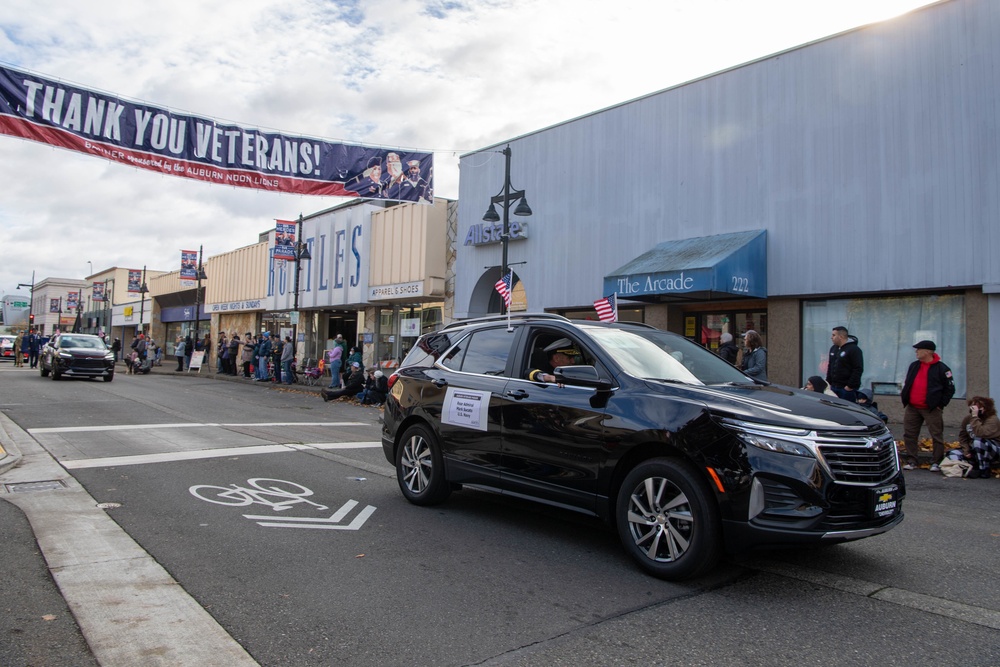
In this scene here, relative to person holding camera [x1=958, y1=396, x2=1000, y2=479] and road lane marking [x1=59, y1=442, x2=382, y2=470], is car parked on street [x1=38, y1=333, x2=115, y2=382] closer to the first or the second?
road lane marking [x1=59, y1=442, x2=382, y2=470]

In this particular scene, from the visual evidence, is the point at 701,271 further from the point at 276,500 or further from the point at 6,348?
the point at 6,348

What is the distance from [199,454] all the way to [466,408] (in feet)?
16.1

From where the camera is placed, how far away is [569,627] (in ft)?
12.2

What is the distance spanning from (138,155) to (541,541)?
14.9 metres

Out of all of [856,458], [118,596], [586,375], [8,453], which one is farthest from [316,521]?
[8,453]

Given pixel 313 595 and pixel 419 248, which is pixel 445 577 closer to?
pixel 313 595

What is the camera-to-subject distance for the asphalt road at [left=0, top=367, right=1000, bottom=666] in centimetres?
346

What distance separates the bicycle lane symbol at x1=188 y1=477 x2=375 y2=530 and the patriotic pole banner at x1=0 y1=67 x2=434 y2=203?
11.6 m

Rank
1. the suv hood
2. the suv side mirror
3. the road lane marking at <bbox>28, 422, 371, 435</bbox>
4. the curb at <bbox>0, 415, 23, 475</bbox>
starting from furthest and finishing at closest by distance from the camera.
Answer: the road lane marking at <bbox>28, 422, 371, 435</bbox>, the curb at <bbox>0, 415, 23, 475</bbox>, the suv side mirror, the suv hood

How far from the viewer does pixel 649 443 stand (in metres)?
4.55

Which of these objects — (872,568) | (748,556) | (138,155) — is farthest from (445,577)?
(138,155)

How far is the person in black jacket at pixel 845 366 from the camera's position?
9.98 metres

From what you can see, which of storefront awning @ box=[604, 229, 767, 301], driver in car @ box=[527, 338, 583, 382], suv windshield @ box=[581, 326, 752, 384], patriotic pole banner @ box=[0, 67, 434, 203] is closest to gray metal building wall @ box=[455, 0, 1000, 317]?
storefront awning @ box=[604, 229, 767, 301]

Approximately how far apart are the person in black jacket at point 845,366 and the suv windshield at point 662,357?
5.23 meters
